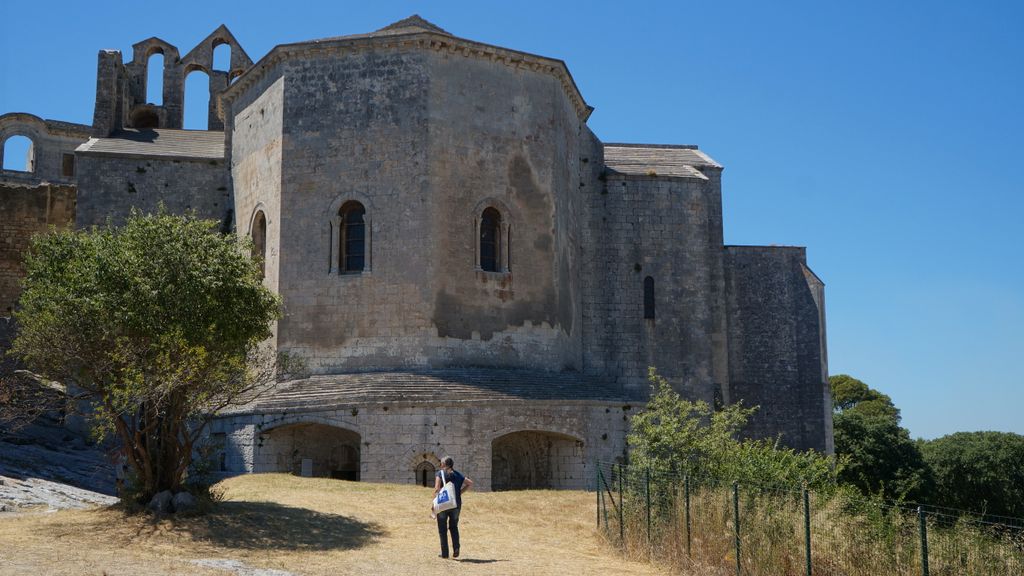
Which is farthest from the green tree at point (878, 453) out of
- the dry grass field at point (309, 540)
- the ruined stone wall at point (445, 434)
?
the dry grass field at point (309, 540)

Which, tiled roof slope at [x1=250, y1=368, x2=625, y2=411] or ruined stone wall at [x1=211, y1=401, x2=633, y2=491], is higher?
tiled roof slope at [x1=250, y1=368, x2=625, y2=411]

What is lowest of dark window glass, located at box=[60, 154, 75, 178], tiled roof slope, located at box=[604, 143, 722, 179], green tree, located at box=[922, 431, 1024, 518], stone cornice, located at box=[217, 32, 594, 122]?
green tree, located at box=[922, 431, 1024, 518]

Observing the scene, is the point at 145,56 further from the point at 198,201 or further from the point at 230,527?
the point at 230,527

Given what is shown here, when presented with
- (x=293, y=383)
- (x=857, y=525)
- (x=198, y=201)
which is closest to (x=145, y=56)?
(x=198, y=201)

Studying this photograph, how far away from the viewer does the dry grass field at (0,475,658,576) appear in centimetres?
1328

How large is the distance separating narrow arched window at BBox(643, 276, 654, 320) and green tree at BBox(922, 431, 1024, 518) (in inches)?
799

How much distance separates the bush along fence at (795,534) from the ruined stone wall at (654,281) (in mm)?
12849

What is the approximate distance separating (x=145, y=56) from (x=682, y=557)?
34.2 meters

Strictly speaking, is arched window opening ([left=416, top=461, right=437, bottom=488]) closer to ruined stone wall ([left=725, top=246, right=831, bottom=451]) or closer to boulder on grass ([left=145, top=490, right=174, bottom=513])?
boulder on grass ([left=145, top=490, right=174, bottom=513])

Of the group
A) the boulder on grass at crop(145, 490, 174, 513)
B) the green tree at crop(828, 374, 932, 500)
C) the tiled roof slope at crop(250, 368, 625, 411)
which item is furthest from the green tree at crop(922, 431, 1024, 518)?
the boulder on grass at crop(145, 490, 174, 513)

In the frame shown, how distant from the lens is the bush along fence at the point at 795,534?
10.9 metres

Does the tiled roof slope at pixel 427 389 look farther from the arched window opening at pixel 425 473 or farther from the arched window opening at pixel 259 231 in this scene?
the arched window opening at pixel 259 231

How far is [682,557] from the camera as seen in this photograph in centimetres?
1405

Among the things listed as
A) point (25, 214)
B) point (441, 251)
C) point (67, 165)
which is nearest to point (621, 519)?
point (441, 251)
